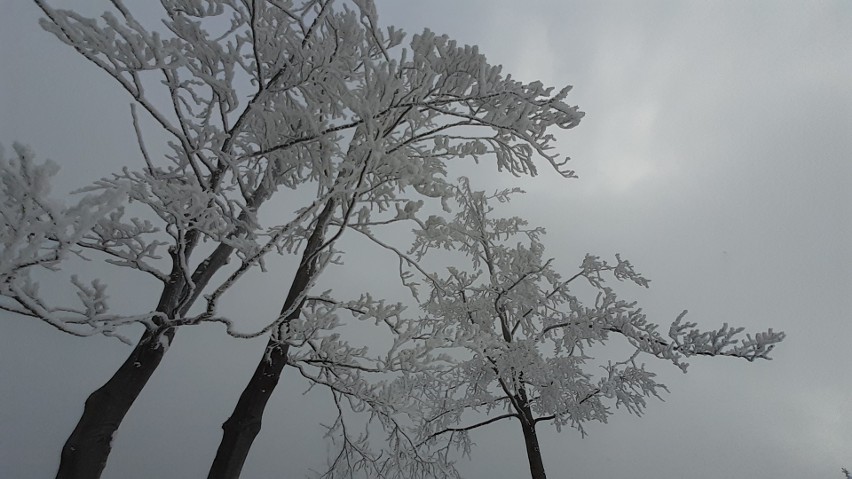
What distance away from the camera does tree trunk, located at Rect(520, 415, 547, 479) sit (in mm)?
7227

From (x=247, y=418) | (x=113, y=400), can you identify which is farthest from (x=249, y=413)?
(x=113, y=400)

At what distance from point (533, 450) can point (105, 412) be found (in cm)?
639

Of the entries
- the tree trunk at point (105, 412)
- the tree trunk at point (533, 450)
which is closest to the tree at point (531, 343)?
the tree trunk at point (533, 450)

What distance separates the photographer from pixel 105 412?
10.6 ft

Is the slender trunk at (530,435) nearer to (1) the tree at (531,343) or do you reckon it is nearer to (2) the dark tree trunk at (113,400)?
(1) the tree at (531,343)

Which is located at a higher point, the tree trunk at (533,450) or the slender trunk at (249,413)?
the tree trunk at (533,450)

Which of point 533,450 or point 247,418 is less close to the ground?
point 533,450

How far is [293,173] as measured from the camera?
12.5 feet

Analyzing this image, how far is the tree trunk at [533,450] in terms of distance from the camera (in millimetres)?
7227

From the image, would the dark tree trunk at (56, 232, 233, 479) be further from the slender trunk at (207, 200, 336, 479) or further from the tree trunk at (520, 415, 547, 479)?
the tree trunk at (520, 415, 547, 479)

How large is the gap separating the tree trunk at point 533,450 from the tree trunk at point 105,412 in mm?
6113

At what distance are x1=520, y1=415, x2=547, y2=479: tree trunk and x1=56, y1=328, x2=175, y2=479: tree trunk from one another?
20.1ft

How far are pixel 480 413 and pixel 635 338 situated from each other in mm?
3410

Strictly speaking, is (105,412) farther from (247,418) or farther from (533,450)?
(533,450)
